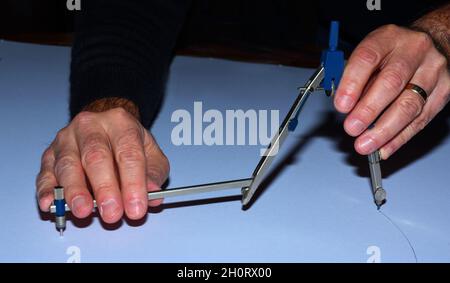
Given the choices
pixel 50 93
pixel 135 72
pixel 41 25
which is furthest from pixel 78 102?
pixel 41 25

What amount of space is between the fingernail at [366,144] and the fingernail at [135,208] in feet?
0.80

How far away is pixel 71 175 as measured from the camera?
743mm

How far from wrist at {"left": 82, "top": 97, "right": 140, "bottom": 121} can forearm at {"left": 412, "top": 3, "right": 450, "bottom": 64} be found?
37 cm

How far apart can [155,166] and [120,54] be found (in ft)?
0.73

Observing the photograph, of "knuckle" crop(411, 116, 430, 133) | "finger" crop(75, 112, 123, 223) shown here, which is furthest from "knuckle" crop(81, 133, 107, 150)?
"knuckle" crop(411, 116, 430, 133)

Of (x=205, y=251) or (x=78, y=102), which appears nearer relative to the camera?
(x=205, y=251)

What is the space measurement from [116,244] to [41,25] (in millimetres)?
1653

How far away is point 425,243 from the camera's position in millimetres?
759

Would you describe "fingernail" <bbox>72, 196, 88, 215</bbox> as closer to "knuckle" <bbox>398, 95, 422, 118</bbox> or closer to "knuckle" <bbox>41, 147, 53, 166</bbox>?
"knuckle" <bbox>41, 147, 53, 166</bbox>

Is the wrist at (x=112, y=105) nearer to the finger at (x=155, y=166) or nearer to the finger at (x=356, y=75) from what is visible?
the finger at (x=155, y=166)

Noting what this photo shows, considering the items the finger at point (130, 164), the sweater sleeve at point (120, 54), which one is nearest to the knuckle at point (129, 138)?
the finger at point (130, 164)

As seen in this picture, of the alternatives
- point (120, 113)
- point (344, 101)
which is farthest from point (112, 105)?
point (344, 101)

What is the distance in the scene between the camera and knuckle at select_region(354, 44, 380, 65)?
0.71 meters
